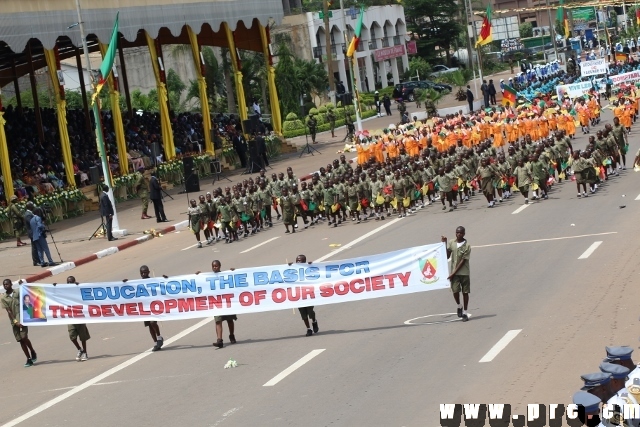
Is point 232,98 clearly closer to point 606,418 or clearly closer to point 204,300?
point 204,300

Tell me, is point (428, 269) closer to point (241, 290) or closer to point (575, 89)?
point (241, 290)

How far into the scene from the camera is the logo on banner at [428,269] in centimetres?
1878

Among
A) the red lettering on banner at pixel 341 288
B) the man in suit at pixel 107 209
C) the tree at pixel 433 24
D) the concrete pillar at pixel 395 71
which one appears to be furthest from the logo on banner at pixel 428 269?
the tree at pixel 433 24

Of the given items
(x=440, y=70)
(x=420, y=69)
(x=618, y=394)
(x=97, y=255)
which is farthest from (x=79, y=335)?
(x=440, y=70)

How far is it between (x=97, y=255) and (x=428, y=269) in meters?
15.6

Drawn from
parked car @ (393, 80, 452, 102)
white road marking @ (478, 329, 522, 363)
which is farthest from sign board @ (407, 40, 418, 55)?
white road marking @ (478, 329, 522, 363)

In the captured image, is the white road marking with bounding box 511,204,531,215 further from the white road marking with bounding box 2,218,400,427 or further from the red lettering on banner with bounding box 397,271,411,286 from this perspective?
the red lettering on banner with bounding box 397,271,411,286

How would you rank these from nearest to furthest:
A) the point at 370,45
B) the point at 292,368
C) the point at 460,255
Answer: the point at 292,368, the point at 460,255, the point at 370,45

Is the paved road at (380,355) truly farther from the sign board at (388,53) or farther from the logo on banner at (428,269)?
the sign board at (388,53)

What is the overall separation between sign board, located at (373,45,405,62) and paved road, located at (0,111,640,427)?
61.3 meters

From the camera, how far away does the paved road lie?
14.7 m

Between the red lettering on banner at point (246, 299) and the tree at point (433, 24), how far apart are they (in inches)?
3076

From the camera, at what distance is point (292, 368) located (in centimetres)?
1720

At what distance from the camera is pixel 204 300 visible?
19.5 metres
